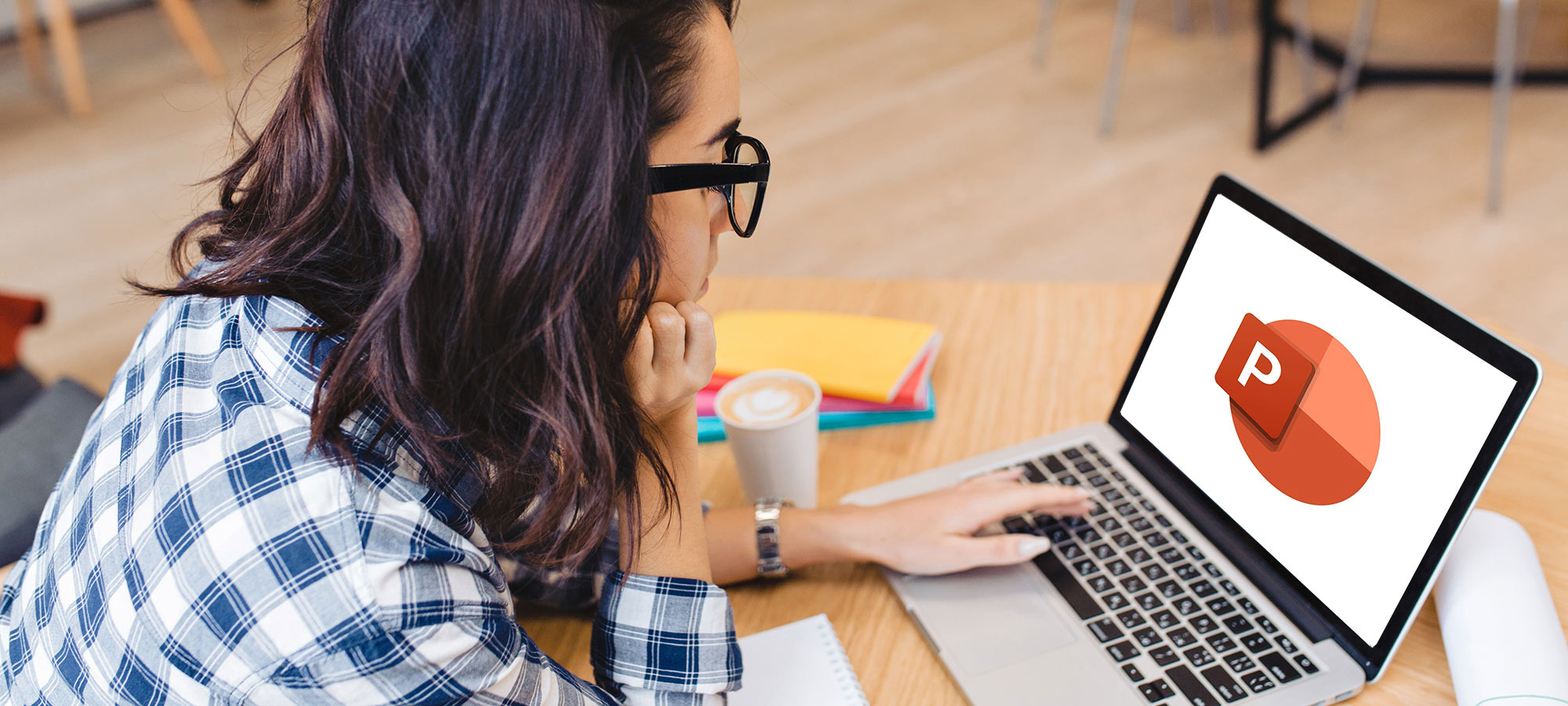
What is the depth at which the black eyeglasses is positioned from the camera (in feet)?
2.18

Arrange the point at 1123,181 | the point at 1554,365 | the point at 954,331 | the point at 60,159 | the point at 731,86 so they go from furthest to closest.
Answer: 1. the point at 60,159
2. the point at 1123,181
3. the point at 954,331
4. the point at 1554,365
5. the point at 731,86

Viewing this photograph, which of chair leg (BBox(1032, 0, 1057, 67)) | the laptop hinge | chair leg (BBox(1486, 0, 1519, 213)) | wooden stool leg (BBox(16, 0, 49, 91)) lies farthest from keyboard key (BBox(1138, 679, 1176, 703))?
wooden stool leg (BBox(16, 0, 49, 91))

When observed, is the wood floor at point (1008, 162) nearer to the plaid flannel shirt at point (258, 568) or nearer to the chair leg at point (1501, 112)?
the chair leg at point (1501, 112)

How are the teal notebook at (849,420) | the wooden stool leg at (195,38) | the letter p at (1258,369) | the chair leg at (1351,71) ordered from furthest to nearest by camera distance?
1. the wooden stool leg at (195,38)
2. the chair leg at (1351,71)
3. the teal notebook at (849,420)
4. the letter p at (1258,369)

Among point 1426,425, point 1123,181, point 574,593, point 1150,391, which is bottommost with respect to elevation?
point 1123,181

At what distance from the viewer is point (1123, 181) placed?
9.45 feet

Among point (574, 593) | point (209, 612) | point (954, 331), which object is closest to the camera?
point (209, 612)

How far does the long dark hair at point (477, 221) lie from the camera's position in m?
0.56

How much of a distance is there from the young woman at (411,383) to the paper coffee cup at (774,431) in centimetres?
17

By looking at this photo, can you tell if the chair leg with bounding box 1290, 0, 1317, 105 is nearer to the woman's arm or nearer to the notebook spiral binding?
the woman's arm

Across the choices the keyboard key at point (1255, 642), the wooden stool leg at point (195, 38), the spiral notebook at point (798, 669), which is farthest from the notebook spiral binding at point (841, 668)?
the wooden stool leg at point (195, 38)

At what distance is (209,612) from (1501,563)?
31.4 inches

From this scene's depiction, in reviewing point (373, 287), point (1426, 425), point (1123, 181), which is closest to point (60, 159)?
point (1123, 181)

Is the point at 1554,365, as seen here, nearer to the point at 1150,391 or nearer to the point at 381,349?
the point at 1150,391
